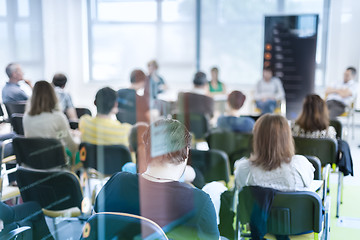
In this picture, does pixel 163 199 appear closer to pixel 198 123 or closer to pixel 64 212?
pixel 64 212

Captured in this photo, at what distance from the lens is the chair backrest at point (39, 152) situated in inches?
127

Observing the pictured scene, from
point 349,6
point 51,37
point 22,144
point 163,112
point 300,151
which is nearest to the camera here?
point 22,144

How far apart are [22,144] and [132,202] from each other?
199 cm

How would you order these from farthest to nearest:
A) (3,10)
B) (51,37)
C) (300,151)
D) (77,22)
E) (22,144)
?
(77,22), (51,37), (3,10), (300,151), (22,144)

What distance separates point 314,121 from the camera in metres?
3.54

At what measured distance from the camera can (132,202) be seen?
1.58m

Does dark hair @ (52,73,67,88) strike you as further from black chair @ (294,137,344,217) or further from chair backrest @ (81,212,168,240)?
chair backrest @ (81,212,168,240)

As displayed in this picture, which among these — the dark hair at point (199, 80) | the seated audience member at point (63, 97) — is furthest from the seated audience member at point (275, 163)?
the dark hair at point (199, 80)

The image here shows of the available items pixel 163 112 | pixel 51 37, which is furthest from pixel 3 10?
pixel 163 112

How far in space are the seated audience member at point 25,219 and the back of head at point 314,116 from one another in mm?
2257

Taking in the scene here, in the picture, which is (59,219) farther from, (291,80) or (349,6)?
(349,6)

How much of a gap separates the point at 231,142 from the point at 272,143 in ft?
4.70

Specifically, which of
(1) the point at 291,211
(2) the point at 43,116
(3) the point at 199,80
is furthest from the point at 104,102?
(3) the point at 199,80

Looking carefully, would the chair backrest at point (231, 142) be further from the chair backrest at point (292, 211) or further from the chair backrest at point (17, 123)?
the chair backrest at point (17, 123)
